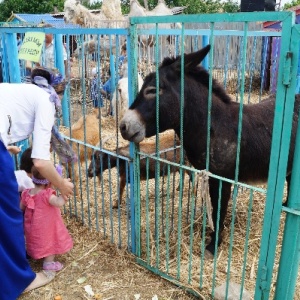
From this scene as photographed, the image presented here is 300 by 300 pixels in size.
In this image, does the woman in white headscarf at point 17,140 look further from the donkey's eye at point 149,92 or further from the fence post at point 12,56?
the fence post at point 12,56

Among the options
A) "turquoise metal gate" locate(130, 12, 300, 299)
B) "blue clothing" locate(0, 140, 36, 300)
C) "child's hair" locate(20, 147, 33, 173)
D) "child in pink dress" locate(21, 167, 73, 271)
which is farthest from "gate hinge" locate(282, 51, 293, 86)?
"child's hair" locate(20, 147, 33, 173)

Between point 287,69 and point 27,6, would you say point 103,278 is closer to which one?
point 287,69

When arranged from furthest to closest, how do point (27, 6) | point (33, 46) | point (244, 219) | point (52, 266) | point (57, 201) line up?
1. point (27, 6)
2. point (244, 219)
3. point (33, 46)
4. point (52, 266)
5. point (57, 201)

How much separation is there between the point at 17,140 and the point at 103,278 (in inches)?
57.8

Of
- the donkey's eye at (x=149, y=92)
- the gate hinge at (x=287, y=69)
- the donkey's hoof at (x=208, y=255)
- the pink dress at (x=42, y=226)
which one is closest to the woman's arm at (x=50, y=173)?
the pink dress at (x=42, y=226)

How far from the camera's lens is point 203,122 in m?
3.15

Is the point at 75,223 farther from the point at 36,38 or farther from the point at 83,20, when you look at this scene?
the point at 83,20

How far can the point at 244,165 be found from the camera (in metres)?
3.39

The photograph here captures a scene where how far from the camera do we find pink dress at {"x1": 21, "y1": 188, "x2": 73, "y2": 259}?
331 centimetres

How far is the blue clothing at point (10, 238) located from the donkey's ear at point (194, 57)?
1.51 meters

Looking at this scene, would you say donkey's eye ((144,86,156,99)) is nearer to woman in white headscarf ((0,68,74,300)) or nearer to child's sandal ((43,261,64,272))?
woman in white headscarf ((0,68,74,300))

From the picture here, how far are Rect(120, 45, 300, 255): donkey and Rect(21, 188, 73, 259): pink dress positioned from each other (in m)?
1.02

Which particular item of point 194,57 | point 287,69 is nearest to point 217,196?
point 194,57

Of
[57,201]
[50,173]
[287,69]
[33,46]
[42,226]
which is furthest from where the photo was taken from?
[33,46]
